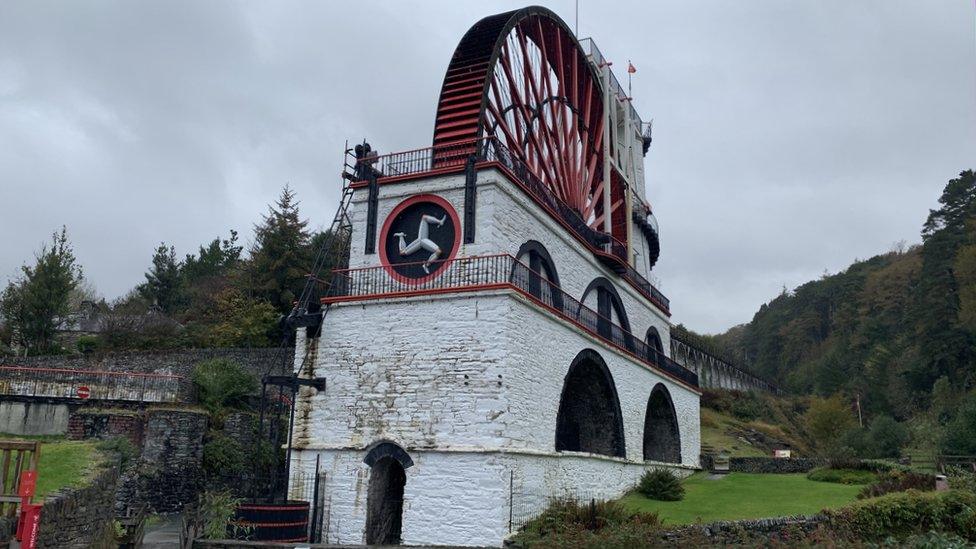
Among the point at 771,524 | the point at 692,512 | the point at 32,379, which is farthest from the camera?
the point at 32,379

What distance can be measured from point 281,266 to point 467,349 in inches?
789

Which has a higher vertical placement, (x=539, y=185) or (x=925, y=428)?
(x=539, y=185)

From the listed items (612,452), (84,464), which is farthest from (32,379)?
(612,452)

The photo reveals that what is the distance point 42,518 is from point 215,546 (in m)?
3.92

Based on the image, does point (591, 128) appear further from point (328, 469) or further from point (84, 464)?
point (84, 464)

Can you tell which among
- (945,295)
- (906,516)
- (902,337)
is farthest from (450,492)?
(902,337)

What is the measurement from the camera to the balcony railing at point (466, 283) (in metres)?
17.0

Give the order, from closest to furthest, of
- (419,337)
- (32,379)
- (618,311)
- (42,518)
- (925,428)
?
(42,518) < (419,337) < (32,379) < (618,311) < (925,428)

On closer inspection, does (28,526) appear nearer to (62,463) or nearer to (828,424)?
(62,463)

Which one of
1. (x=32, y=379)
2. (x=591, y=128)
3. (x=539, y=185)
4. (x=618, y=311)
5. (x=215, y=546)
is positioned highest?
(x=591, y=128)

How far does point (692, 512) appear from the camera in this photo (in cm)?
1855

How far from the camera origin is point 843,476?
79.6 feet

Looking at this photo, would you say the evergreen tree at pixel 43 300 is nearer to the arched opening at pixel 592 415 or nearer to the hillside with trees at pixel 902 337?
the arched opening at pixel 592 415

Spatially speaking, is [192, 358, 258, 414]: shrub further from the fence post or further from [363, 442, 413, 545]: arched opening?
the fence post
